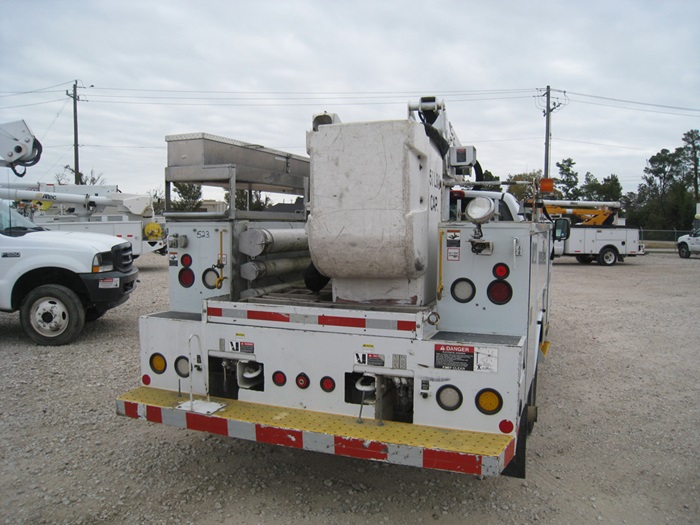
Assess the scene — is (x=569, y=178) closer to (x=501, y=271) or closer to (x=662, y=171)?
(x=662, y=171)

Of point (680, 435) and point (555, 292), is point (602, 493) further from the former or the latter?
point (555, 292)

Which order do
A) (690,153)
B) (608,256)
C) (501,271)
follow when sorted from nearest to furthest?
(501,271)
(608,256)
(690,153)

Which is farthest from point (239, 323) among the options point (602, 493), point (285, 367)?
point (602, 493)

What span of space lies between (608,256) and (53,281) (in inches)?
920

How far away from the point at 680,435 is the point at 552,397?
1270 millimetres

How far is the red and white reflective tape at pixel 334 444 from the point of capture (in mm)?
2924

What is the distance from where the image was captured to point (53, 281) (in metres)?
8.17

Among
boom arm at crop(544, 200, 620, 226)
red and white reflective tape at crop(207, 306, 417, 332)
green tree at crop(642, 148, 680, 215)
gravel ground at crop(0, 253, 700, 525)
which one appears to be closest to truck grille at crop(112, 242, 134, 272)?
gravel ground at crop(0, 253, 700, 525)

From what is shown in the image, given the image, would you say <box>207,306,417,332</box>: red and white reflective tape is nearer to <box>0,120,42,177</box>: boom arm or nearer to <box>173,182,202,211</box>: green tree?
A: <box>173,182,202,211</box>: green tree

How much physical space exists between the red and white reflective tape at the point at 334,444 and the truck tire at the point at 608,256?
80.0 ft

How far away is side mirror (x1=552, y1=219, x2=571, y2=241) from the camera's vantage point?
6.35 meters

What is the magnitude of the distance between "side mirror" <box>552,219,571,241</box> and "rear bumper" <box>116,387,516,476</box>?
12.5 feet

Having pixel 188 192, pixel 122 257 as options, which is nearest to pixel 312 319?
pixel 122 257

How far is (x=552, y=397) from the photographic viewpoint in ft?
19.3
